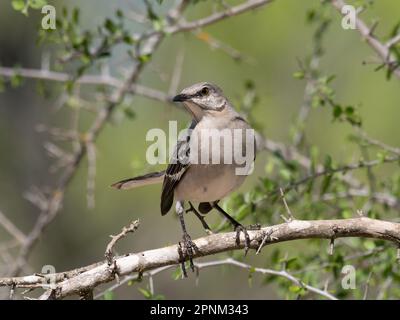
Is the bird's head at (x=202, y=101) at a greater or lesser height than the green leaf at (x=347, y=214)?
greater

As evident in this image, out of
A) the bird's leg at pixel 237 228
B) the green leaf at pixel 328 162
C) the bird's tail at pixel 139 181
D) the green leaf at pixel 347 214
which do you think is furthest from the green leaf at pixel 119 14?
the green leaf at pixel 347 214

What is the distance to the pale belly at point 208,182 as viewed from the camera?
5352 millimetres

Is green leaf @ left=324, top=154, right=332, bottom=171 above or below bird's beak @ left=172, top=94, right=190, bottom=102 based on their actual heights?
below

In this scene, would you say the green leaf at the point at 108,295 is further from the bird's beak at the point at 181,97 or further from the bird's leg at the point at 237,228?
the bird's beak at the point at 181,97

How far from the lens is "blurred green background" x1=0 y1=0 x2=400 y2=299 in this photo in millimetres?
12562

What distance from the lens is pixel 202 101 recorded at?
5887 mm

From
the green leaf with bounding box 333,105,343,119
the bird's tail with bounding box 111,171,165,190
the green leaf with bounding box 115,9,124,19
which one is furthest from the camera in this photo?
the green leaf with bounding box 115,9,124,19

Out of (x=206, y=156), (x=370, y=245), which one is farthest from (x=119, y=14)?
(x=370, y=245)

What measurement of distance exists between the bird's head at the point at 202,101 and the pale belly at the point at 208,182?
0.64 m

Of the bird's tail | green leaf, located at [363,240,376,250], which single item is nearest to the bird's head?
the bird's tail

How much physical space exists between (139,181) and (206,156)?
785 mm

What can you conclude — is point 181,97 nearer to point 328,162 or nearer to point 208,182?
point 208,182

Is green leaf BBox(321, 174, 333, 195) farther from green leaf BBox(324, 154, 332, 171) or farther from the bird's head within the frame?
the bird's head
